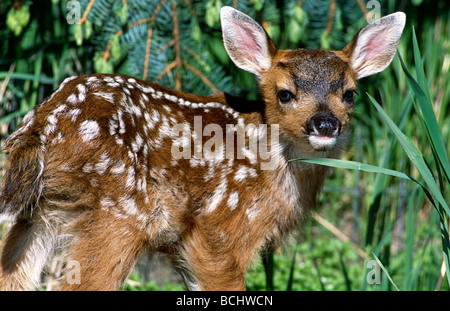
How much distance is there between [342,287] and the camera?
5.45 m

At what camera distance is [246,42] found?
3955 mm

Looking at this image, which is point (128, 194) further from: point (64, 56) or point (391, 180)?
point (391, 180)

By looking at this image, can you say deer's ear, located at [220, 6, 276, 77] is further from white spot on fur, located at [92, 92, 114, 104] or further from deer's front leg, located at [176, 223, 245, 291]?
deer's front leg, located at [176, 223, 245, 291]

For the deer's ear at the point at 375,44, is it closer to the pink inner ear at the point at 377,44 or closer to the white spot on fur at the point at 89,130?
the pink inner ear at the point at 377,44

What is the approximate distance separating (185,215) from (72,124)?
2.87 feet

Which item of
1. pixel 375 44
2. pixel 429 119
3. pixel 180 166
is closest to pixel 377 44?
pixel 375 44

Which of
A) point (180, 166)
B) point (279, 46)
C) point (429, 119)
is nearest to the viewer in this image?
point (429, 119)

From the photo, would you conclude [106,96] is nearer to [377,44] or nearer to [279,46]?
[377,44]

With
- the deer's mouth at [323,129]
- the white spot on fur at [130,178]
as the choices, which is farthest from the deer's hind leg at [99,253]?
the deer's mouth at [323,129]

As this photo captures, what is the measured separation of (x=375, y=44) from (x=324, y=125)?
0.87m

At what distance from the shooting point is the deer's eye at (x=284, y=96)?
373 cm

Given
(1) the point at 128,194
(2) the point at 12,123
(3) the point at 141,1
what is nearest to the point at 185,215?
(1) the point at 128,194

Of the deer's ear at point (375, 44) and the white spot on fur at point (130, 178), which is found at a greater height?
the deer's ear at point (375, 44)

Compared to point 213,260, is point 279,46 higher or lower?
higher
